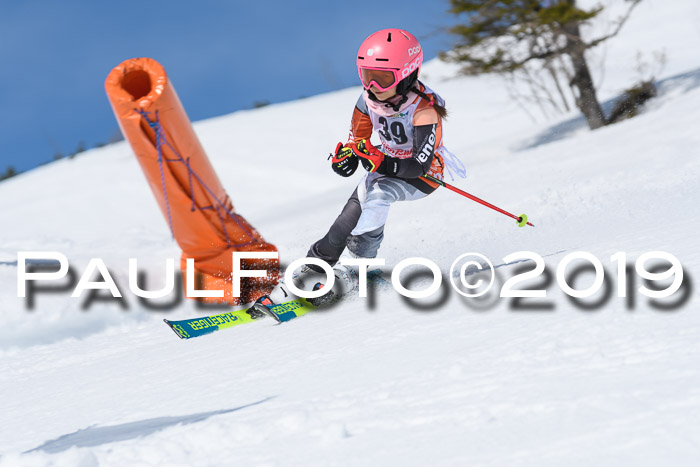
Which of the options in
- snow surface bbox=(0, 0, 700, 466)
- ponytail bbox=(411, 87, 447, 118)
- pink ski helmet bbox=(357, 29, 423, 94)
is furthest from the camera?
ponytail bbox=(411, 87, 447, 118)

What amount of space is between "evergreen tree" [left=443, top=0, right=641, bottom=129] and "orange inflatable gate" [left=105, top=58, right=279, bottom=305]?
28.6ft

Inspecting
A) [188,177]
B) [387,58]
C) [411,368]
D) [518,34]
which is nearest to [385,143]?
[387,58]

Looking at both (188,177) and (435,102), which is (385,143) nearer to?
(435,102)

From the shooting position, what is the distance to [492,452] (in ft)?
5.41

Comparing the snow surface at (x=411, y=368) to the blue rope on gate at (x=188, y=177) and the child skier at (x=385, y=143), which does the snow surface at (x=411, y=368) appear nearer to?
the child skier at (x=385, y=143)

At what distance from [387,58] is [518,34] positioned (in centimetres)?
987

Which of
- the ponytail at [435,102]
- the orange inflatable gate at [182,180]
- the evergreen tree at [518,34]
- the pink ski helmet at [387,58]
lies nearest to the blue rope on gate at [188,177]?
the orange inflatable gate at [182,180]

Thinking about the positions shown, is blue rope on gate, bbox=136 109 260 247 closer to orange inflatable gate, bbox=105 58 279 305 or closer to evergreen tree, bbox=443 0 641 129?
orange inflatable gate, bbox=105 58 279 305

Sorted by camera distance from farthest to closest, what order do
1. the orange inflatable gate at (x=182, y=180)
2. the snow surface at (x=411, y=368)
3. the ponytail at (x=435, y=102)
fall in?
1. the orange inflatable gate at (x=182, y=180)
2. the ponytail at (x=435, y=102)
3. the snow surface at (x=411, y=368)

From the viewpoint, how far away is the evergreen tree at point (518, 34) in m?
12.4

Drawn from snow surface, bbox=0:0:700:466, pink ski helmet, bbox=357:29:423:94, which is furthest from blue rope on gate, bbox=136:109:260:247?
pink ski helmet, bbox=357:29:423:94

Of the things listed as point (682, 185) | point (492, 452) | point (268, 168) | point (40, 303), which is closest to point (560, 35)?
point (682, 185)

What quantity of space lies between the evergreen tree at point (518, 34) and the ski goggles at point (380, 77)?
9.41 metres

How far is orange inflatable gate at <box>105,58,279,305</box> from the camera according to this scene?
489cm
